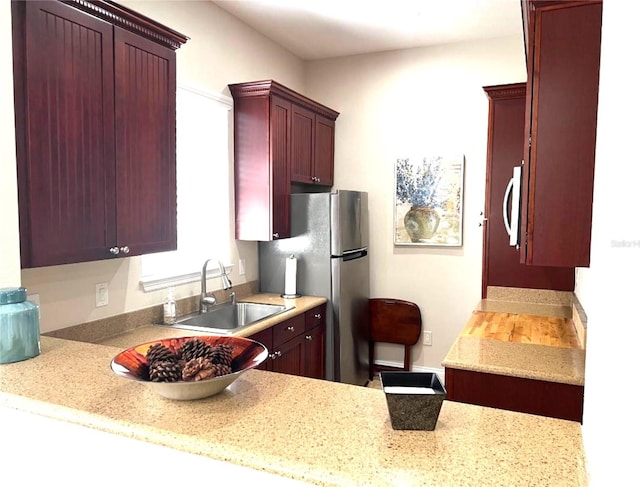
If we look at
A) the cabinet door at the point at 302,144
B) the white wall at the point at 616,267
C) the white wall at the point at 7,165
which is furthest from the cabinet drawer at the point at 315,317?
the white wall at the point at 616,267

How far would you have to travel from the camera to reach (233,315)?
11.1 ft

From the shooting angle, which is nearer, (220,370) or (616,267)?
(616,267)

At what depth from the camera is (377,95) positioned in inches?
169

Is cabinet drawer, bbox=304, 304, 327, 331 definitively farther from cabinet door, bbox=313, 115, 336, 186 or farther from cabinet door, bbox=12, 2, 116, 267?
cabinet door, bbox=12, 2, 116, 267

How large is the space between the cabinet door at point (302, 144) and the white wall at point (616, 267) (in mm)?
2992

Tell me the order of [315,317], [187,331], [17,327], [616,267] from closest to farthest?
[616,267] < [17,327] < [187,331] < [315,317]

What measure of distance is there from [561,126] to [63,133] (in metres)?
1.82

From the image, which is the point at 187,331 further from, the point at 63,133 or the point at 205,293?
the point at 63,133

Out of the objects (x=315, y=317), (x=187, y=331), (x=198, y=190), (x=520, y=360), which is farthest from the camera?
(x=315, y=317)

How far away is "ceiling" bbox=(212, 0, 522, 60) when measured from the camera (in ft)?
10.8

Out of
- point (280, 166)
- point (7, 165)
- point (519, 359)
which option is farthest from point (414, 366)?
point (7, 165)

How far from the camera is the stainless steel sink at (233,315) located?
121 inches

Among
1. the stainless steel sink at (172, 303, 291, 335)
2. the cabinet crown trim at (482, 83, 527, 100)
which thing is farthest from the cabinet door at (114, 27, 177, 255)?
the cabinet crown trim at (482, 83, 527, 100)

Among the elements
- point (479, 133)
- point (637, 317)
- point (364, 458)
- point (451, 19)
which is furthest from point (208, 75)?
point (637, 317)
